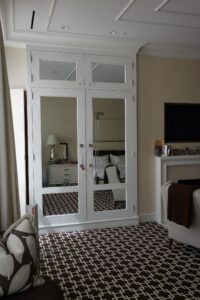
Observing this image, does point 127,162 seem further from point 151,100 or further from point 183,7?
point 183,7

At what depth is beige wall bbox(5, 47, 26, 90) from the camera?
13.0 feet

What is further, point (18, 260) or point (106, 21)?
point (106, 21)

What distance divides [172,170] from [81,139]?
1535mm

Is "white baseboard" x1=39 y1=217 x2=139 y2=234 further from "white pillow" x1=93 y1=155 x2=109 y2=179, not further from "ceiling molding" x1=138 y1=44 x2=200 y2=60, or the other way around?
"ceiling molding" x1=138 y1=44 x2=200 y2=60

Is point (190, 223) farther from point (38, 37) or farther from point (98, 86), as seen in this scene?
point (38, 37)

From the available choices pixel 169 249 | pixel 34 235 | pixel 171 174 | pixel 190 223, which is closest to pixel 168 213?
pixel 190 223

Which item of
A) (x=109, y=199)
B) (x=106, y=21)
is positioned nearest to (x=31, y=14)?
(x=106, y=21)

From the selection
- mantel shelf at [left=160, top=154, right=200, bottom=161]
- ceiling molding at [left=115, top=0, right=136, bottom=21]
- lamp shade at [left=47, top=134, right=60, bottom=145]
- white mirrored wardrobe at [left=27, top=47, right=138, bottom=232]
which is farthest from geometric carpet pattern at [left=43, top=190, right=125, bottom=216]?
ceiling molding at [left=115, top=0, right=136, bottom=21]

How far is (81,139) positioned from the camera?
13.6 ft

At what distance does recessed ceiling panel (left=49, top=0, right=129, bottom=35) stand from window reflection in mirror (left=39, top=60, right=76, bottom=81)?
0.49m

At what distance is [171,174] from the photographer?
4.52 metres

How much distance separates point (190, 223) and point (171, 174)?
1498mm

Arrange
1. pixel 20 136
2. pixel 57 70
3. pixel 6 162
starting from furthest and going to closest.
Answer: pixel 57 70 → pixel 20 136 → pixel 6 162

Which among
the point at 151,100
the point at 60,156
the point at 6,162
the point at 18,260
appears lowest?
the point at 18,260
